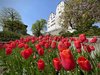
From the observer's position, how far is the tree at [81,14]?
34.1m

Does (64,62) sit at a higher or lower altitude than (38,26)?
lower

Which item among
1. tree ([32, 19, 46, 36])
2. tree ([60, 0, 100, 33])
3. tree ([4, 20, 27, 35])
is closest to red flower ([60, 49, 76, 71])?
tree ([60, 0, 100, 33])

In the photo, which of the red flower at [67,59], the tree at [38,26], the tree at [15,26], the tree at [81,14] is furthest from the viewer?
the tree at [38,26]

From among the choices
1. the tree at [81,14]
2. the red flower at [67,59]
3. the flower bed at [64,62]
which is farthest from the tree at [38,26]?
the red flower at [67,59]

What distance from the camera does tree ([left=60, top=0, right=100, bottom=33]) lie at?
34062mm

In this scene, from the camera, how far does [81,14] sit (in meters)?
39.8

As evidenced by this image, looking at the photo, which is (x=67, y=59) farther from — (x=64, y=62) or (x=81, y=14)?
(x=81, y=14)

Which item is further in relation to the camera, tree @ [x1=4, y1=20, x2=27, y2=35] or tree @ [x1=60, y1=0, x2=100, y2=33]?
tree @ [x1=4, y1=20, x2=27, y2=35]

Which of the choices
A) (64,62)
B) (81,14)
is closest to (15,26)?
(81,14)

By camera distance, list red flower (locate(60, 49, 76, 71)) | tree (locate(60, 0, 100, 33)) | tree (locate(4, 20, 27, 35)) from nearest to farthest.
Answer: red flower (locate(60, 49, 76, 71)) < tree (locate(60, 0, 100, 33)) < tree (locate(4, 20, 27, 35))

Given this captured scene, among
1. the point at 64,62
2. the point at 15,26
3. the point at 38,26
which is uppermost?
the point at 38,26

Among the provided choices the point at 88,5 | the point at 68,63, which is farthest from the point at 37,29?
the point at 68,63

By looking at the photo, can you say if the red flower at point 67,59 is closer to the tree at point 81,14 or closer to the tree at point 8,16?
the tree at point 81,14

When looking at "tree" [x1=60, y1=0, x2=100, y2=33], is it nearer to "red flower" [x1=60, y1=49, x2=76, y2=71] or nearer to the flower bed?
the flower bed
